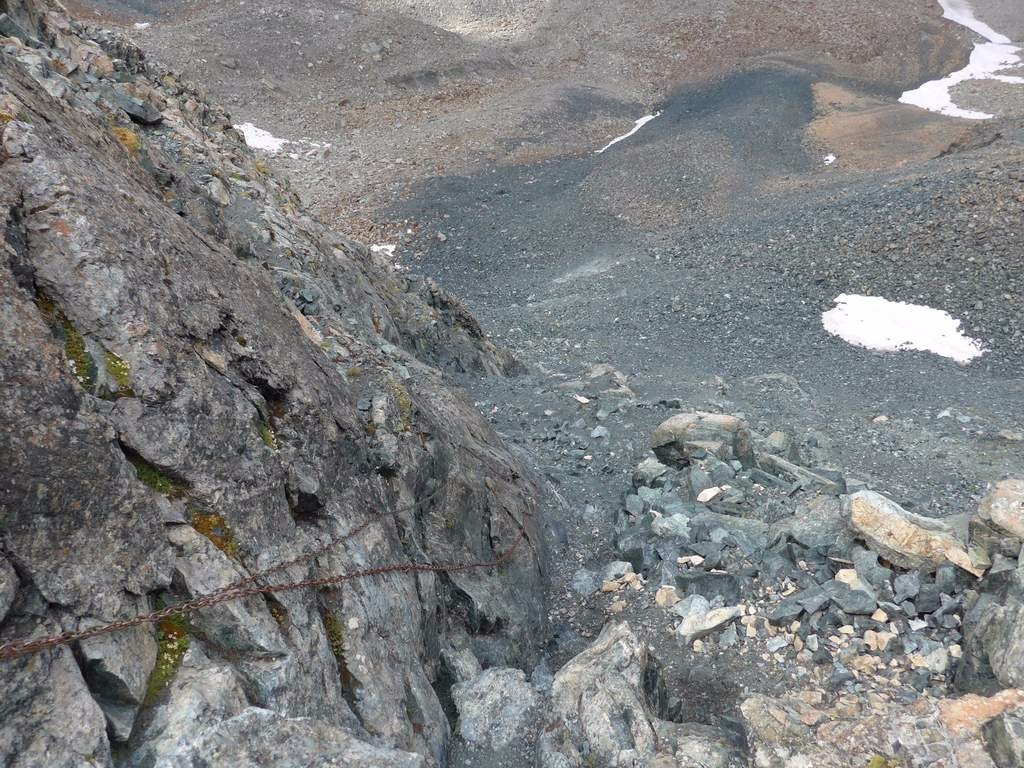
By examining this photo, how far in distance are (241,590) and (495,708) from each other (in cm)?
290

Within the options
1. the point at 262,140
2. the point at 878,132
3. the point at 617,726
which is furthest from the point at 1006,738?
the point at 262,140

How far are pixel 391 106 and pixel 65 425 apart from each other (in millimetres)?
42160

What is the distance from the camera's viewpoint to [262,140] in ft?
125

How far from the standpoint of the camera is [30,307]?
5109mm

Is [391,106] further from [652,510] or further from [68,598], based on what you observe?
[68,598]

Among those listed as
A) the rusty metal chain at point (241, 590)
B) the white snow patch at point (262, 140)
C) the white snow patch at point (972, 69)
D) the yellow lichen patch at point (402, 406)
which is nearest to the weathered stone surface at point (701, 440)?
the yellow lichen patch at point (402, 406)

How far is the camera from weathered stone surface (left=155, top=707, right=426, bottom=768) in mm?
4352

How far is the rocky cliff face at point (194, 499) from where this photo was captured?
4.47m

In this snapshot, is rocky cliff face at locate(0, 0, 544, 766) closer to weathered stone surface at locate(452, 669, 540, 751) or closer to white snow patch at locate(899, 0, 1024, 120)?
weathered stone surface at locate(452, 669, 540, 751)

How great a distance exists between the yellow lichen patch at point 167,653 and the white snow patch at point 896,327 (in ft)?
60.7

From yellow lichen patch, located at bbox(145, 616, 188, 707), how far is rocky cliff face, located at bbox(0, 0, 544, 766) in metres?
0.02

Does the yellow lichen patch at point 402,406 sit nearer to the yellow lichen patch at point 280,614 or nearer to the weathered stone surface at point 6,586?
the yellow lichen patch at point 280,614

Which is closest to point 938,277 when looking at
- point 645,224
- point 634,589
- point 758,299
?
point 758,299

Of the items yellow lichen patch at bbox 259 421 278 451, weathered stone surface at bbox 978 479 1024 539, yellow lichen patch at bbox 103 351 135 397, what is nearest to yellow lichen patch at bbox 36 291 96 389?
yellow lichen patch at bbox 103 351 135 397
